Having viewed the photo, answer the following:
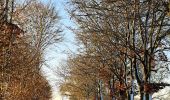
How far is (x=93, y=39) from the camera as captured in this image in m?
28.2

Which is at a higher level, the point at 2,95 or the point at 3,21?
the point at 3,21

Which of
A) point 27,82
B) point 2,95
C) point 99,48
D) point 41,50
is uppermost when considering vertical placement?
point 41,50

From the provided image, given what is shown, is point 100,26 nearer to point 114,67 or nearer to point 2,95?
point 114,67

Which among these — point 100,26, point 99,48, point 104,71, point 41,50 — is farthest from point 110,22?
point 41,50

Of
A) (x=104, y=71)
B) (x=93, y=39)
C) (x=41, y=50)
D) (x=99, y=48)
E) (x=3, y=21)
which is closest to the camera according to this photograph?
(x=3, y=21)

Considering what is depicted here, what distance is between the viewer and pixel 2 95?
23453 mm

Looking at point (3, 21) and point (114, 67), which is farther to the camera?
point (114, 67)

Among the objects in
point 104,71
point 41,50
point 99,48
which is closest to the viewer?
point 99,48

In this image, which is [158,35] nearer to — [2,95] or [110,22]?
[110,22]

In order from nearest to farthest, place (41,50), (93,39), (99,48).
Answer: (93,39), (99,48), (41,50)

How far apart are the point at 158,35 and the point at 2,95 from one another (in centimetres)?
814

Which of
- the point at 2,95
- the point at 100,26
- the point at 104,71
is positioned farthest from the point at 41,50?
the point at 2,95

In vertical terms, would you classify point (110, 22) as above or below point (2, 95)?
above

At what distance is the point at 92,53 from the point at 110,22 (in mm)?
6219
